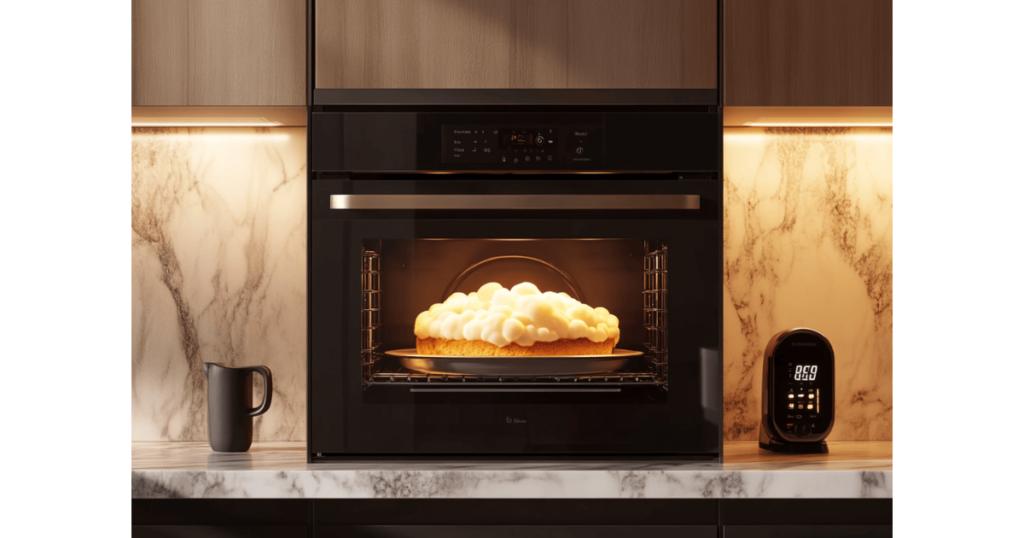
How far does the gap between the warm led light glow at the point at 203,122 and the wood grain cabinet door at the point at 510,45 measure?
286 millimetres

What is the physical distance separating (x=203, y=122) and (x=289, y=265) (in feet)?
1.15

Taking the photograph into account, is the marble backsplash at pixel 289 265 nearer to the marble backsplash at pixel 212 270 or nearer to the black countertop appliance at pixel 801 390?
the marble backsplash at pixel 212 270

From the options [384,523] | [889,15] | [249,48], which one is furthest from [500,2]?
[384,523]

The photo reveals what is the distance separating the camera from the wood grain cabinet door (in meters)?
1.41

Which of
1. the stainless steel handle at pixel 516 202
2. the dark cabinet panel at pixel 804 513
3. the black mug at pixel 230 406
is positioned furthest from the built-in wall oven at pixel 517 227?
the black mug at pixel 230 406

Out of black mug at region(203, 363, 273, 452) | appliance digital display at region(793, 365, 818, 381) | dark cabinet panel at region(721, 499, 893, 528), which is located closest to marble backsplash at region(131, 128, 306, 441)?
black mug at region(203, 363, 273, 452)

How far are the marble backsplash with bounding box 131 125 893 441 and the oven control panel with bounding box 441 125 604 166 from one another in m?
0.50

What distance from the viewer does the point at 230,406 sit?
1.52 metres

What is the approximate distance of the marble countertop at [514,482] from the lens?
1.33 meters

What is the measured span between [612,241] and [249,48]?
2.43 ft

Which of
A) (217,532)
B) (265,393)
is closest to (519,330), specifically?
(265,393)

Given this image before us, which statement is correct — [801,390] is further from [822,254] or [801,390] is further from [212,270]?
[212,270]

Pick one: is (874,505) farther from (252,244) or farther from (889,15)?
(252,244)

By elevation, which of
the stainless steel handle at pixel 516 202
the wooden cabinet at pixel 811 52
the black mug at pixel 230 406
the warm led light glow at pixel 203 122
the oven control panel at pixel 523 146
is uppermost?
the wooden cabinet at pixel 811 52
